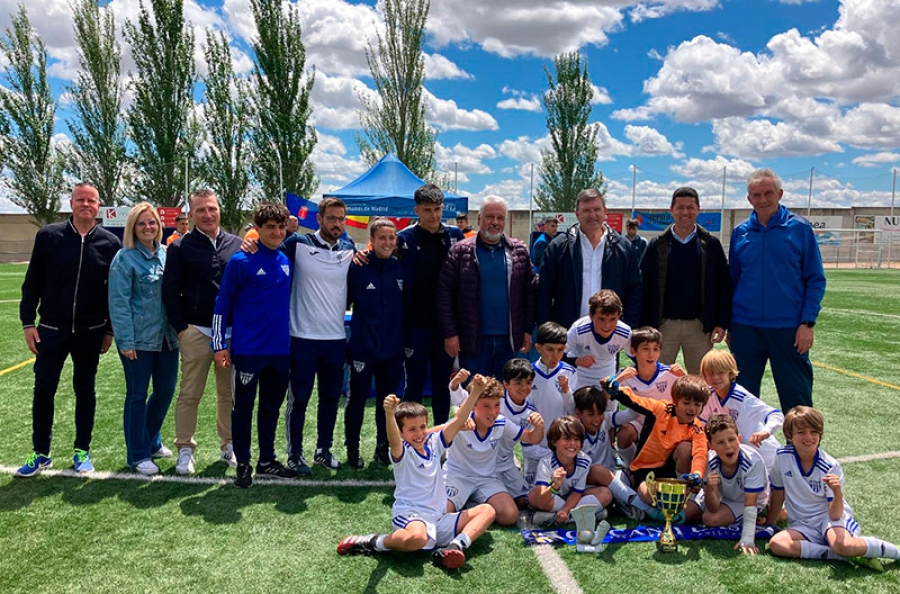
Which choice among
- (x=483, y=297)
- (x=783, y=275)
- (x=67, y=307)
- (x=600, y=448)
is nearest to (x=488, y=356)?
(x=483, y=297)

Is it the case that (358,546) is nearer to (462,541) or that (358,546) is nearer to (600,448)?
(462,541)

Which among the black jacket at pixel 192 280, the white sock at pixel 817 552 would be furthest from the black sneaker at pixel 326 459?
the white sock at pixel 817 552

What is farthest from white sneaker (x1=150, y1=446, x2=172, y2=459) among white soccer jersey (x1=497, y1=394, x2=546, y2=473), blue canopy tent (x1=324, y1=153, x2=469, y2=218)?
blue canopy tent (x1=324, y1=153, x2=469, y2=218)

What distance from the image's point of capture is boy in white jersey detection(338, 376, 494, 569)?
121 inches

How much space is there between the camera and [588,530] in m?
3.26

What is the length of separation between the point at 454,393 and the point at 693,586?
1.69 meters

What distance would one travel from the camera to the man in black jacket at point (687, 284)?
175 inches

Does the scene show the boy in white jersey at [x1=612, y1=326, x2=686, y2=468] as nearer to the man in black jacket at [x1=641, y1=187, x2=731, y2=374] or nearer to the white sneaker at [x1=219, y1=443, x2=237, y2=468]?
the man in black jacket at [x1=641, y1=187, x2=731, y2=374]

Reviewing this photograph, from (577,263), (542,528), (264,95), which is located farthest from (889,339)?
(264,95)

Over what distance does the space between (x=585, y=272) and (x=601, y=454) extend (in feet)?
4.47

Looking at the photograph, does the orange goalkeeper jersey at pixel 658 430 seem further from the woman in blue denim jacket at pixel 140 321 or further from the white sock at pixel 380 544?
the woman in blue denim jacket at pixel 140 321

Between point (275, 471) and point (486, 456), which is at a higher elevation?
point (486, 456)

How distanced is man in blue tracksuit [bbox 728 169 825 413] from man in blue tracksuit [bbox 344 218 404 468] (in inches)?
103

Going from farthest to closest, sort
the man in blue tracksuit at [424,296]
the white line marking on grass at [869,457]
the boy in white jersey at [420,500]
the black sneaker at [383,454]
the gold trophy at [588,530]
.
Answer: the white line marking on grass at [869,457] → the black sneaker at [383,454] → the man in blue tracksuit at [424,296] → the gold trophy at [588,530] → the boy in white jersey at [420,500]
